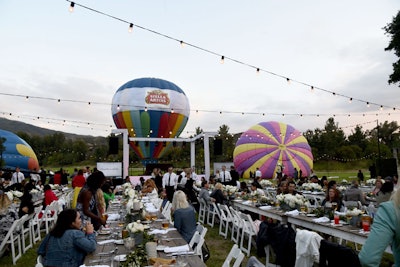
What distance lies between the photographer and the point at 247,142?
30609mm

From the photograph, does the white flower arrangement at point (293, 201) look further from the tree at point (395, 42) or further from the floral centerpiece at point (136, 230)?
the tree at point (395, 42)

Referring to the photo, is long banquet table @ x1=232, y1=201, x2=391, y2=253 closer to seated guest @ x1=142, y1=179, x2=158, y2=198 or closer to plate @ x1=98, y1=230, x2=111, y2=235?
plate @ x1=98, y1=230, x2=111, y2=235

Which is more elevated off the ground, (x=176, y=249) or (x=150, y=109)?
(x=150, y=109)

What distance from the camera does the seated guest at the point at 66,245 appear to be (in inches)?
152

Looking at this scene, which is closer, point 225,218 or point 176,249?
point 176,249

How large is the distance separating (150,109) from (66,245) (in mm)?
25960

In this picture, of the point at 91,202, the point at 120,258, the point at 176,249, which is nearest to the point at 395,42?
the point at 91,202

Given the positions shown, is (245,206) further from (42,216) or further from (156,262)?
(156,262)

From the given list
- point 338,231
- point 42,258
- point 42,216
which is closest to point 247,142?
point 42,216

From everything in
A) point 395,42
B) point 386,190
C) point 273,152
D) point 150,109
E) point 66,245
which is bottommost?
point 66,245

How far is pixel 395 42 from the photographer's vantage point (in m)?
22.7

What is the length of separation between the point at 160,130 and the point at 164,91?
340 cm

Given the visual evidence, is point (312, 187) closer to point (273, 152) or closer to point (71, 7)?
point (71, 7)

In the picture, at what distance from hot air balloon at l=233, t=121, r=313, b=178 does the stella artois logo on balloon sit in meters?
7.71
